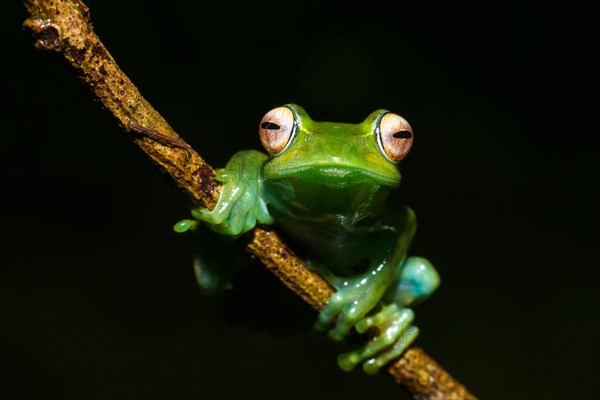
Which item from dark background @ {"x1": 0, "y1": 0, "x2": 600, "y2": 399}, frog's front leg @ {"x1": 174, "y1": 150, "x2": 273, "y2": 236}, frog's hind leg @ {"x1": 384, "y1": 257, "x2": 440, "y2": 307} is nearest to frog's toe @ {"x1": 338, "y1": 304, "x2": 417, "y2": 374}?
frog's hind leg @ {"x1": 384, "y1": 257, "x2": 440, "y2": 307}

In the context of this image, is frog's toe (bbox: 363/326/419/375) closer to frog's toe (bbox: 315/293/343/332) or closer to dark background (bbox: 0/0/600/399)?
frog's toe (bbox: 315/293/343/332)

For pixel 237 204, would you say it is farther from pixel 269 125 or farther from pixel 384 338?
pixel 384 338

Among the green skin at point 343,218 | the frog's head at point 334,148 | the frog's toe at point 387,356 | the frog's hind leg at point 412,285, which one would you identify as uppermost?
the frog's head at point 334,148

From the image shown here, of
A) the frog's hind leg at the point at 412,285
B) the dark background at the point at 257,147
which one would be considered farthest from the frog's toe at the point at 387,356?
the dark background at the point at 257,147

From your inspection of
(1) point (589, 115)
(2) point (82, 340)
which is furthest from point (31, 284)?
(1) point (589, 115)

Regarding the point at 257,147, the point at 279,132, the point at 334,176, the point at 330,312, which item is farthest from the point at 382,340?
the point at 257,147

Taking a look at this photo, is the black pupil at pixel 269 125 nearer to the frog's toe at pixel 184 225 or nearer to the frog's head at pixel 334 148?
the frog's head at pixel 334 148
